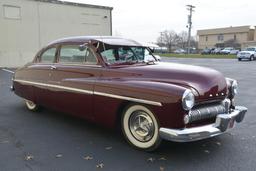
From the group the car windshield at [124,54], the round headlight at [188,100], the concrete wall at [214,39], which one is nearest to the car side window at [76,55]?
the car windshield at [124,54]

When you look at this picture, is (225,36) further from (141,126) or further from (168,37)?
(141,126)

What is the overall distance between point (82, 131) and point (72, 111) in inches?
16.2

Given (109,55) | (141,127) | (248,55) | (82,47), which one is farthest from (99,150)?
(248,55)

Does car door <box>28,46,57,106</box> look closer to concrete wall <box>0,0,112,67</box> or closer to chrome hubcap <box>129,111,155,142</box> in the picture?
chrome hubcap <box>129,111,155,142</box>

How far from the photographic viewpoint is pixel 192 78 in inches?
172

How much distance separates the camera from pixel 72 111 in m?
5.44

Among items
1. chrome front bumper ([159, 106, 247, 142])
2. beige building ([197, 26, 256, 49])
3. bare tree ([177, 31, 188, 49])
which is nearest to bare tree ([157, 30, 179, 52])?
bare tree ([177, 31, 188, 49])

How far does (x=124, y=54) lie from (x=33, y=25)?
19.5 metres

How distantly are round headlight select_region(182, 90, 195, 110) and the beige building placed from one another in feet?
242

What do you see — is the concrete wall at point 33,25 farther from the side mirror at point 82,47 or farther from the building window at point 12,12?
the side mirror at point 82,47

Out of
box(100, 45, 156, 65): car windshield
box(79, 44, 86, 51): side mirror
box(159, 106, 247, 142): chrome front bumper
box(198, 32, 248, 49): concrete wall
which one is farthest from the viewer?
box(198, 32, 248, 49): concrete wall

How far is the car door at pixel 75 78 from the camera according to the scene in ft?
16.6

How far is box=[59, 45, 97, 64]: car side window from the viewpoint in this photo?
17.2 ft

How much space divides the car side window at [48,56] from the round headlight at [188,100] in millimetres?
3237
